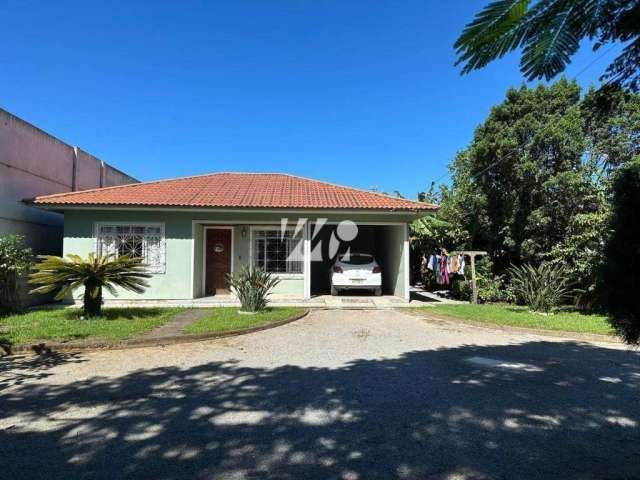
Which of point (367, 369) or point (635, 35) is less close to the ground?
point (635, 35)

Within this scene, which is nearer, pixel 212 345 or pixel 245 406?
pixel 245 406

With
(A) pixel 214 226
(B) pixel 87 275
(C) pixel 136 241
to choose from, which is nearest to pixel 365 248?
(A) pixel 214 226

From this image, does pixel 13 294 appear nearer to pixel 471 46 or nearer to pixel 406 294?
pixel 406 294

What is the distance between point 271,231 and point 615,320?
39.5 ft

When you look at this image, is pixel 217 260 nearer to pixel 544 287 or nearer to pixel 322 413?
pixel 544 287

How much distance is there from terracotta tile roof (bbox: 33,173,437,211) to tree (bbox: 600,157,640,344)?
10.0m

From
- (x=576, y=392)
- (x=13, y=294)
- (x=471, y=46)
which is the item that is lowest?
(x=576, y=392)

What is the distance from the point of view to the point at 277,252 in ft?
47.7

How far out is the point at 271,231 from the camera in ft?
47.6

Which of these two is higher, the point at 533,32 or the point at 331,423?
the point at 533,32

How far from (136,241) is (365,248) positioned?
10.1 meters

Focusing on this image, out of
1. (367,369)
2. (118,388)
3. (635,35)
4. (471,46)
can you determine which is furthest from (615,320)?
(118,388)

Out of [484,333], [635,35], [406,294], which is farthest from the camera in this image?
[406,294]

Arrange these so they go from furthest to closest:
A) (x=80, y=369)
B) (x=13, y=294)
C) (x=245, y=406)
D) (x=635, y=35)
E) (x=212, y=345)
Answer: (x=13, y=294)
(x=212, y=345)
(x=80, y=369)
(x=245, y=406)
(x=635, y=35)
